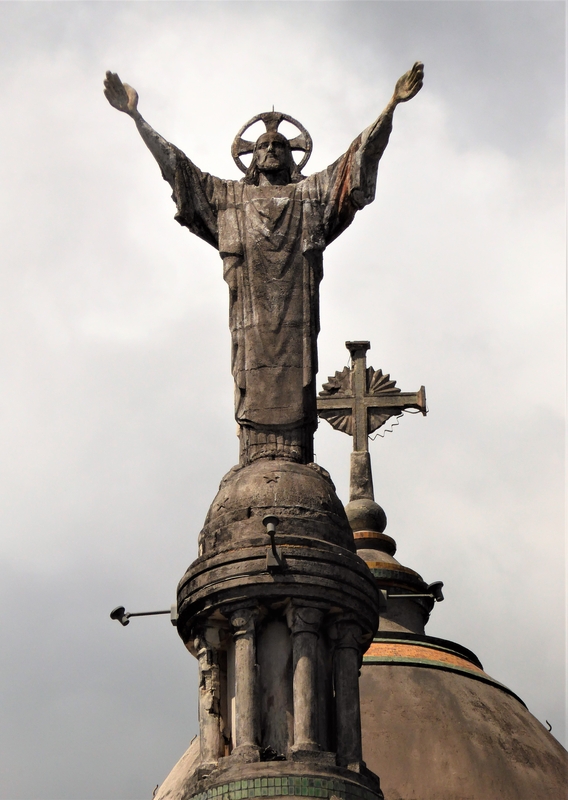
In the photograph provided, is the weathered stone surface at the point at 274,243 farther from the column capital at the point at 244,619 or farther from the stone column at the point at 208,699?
the stone column at the point at 208,699

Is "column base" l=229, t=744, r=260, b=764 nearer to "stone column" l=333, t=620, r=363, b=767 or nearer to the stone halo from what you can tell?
"stone column" l=333, t=620, r=363, b=767

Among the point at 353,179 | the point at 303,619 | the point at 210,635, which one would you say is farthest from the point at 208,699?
the point at 353,179

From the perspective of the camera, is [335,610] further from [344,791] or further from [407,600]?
[407,600]

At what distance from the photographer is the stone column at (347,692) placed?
17.8 meters

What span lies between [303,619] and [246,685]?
2.70 ft

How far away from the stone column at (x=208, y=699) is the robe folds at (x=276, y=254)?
2421mm

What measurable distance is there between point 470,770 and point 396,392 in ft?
21.4

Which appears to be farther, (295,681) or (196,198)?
(196,198)

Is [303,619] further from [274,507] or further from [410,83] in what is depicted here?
[410,83]

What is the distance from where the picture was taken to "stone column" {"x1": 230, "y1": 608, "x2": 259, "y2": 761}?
690 inches

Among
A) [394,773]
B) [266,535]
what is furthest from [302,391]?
[394,773]

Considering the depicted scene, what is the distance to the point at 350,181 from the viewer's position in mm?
20141

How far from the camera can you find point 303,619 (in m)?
17.9

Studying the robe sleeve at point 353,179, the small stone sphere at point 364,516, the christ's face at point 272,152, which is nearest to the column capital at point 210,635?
the robe sleeve at point 353,179
